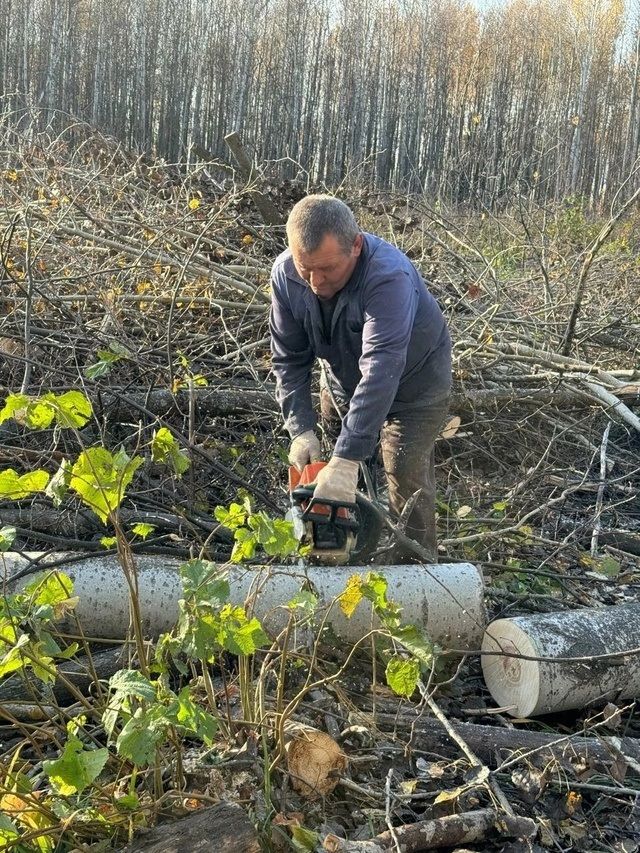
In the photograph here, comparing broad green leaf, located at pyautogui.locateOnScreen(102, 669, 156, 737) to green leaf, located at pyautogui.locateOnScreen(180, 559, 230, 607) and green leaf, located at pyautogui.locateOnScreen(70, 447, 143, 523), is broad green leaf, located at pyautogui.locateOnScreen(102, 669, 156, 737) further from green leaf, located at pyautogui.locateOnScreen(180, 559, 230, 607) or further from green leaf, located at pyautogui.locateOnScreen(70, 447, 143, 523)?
green leaf, located at pyautogui.locateOnScreen(70, 447, 143, 523)

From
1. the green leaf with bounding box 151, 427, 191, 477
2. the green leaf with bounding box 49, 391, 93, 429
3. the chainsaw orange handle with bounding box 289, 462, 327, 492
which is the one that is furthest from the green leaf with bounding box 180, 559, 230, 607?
the chainsaw orange handle with bounding box 289, 462, 327, 492

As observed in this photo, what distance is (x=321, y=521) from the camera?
2.90m

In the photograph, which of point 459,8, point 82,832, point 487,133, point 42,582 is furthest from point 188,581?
point 459,8

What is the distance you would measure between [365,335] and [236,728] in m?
1.51

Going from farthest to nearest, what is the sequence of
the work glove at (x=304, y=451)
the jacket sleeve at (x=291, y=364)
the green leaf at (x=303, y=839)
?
the jacket sleeve at (x=291, y=364)
the work glove at (x=304, y=451)
the green leaf at (x=303, y=839)

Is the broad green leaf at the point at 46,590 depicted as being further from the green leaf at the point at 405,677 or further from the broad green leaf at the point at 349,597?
the green leaf at the point at 405,677

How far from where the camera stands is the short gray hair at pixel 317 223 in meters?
2.94

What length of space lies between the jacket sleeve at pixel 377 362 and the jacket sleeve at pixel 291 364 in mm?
422

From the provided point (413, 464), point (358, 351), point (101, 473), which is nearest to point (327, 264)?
point (358, 351)

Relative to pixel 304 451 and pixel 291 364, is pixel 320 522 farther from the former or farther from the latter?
pixel 291 364

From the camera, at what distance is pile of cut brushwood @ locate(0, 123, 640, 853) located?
6.11ft

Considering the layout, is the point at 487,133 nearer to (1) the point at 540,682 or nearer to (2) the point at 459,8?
(2) the point at 459,8

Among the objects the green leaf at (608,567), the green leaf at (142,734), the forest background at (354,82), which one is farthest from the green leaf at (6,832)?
the forest background at (354,82)

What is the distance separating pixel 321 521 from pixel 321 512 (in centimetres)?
3
